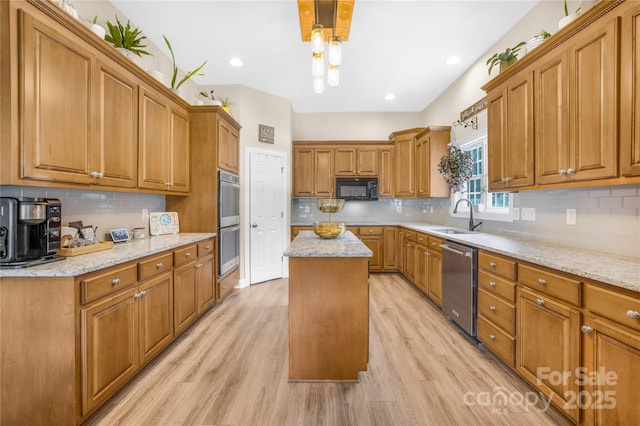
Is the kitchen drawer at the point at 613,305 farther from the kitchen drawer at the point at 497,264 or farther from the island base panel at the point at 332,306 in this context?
the island base panel at the point at 332,306

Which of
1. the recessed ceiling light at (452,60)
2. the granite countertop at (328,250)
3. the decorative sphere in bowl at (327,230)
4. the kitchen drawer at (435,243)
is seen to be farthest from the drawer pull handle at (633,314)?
the recessed ceiling light at (452,60)

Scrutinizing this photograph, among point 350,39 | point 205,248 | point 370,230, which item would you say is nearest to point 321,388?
point 205,248

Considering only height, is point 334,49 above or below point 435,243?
above

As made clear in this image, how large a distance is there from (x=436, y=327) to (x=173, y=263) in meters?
2.59

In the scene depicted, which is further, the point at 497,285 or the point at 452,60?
the point at 452,60

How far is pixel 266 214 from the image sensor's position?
175 inches

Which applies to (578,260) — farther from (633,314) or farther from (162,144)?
(162,144)

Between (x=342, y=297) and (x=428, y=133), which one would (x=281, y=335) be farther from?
(x=428, y=133)

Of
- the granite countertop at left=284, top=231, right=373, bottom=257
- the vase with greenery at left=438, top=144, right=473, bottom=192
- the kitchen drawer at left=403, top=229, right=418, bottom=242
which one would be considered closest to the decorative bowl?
the granite countertop at left=284, top=231, right=373, bottom=257

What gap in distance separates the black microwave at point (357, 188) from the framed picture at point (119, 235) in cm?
336

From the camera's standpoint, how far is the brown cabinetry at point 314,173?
201 inches

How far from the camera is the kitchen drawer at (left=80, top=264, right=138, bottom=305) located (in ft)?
4.81

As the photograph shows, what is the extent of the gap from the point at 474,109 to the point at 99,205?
4.14m

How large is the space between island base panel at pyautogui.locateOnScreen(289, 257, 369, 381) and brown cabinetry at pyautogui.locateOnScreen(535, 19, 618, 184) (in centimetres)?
148
